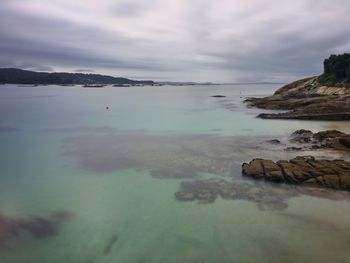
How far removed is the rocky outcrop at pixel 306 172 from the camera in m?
14.3

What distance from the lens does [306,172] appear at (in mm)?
15016

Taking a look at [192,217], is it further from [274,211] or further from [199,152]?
[199,152]

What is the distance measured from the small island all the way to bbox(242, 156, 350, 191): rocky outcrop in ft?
73.5

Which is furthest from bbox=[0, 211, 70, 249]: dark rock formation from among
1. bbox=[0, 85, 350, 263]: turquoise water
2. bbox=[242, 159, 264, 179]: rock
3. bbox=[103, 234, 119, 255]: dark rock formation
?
bbox=[242, 159, 264, 179]: rock

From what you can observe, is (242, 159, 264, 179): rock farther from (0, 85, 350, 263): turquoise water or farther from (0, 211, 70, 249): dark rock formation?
(0, 211, 70, 249): dark rock formation

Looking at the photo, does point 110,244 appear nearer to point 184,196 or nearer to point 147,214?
point 147,214

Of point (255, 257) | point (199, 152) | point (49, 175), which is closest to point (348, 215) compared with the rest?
point (255, 257)

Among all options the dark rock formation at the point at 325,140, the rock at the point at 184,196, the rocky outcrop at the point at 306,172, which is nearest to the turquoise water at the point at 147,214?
the rock at the point at 184,196

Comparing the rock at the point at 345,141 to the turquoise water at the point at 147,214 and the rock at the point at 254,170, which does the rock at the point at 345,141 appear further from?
the rock at the point at 254,170

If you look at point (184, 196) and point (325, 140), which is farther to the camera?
point (325, 140)

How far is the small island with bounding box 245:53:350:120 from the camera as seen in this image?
37.6 metres

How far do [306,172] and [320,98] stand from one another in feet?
A: 123

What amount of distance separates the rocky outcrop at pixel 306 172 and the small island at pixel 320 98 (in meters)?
22.4

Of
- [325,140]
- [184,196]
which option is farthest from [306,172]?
[325,140]
